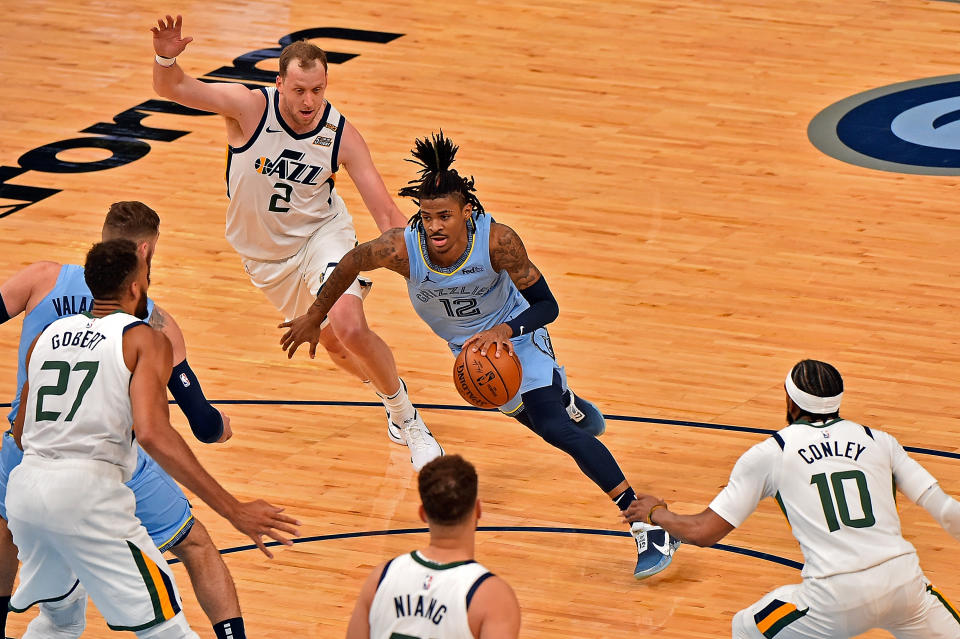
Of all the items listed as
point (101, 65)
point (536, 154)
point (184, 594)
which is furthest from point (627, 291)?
point (101, 65)

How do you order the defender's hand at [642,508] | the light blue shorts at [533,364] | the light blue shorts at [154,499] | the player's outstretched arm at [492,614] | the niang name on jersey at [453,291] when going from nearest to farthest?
the player's outstretched arm at [492,614] < the defender's hand at [642,508] < the light blue shorts at [154,499] < the light blue shorts at [533,364] < the niang name on jersey at [453,291]

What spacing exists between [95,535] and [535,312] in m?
2.55

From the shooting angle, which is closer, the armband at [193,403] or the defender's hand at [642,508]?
the defender's hand at [642,508]

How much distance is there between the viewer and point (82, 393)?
5812mm

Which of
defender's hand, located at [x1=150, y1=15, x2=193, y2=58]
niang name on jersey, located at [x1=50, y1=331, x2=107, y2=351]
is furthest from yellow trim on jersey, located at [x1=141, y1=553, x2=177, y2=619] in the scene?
defender's hand, located at [x1=150, y1=15, x2=193, y2=58]

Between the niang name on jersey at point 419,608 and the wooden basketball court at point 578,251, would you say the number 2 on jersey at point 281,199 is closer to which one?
the wooden basketball court at point 578,251

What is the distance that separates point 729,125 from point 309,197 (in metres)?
6.12

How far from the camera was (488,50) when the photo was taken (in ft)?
54.4

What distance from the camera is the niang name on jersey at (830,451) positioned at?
5.71 m

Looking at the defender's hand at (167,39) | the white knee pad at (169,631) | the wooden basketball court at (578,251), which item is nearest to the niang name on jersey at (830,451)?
the wooden basketball court at (578,251)

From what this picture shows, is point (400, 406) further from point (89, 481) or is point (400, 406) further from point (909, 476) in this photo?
point (909, 476)

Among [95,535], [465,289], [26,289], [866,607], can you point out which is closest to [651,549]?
[465,289]

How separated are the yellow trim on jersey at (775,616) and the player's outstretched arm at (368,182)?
12.0 feet

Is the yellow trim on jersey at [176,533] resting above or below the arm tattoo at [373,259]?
below
